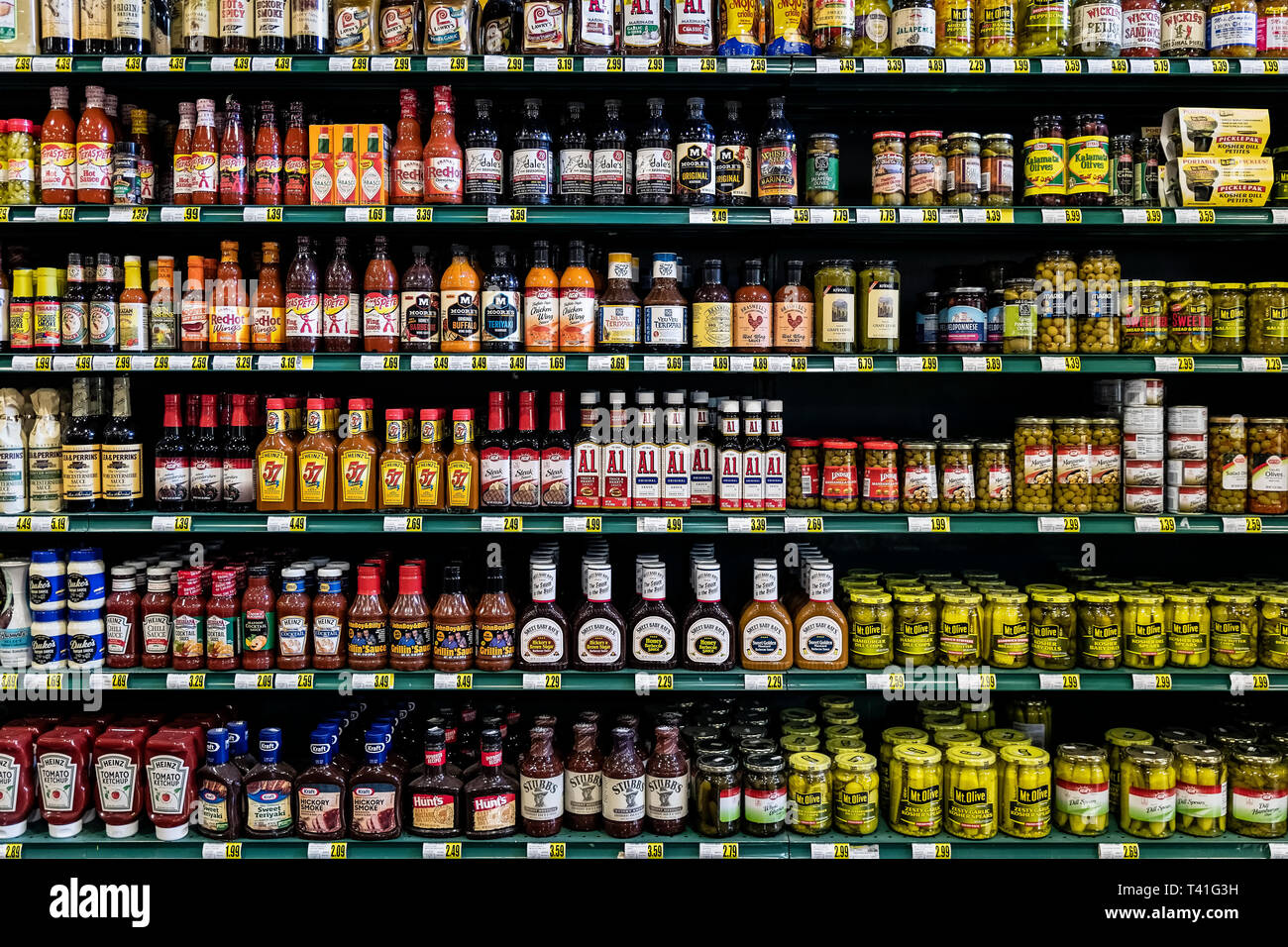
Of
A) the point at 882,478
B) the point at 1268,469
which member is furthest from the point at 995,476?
the point at 1268,469

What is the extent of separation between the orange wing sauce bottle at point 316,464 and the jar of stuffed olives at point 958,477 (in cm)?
184

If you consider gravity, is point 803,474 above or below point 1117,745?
above

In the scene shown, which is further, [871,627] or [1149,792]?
[871,627]

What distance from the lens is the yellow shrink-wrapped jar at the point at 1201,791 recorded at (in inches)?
103

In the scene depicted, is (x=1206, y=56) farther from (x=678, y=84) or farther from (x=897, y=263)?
(x=678, y=84)

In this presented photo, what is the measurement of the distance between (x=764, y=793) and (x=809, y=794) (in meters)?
0.13

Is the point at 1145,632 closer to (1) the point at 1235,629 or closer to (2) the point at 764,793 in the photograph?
(1) the point at 1235,629

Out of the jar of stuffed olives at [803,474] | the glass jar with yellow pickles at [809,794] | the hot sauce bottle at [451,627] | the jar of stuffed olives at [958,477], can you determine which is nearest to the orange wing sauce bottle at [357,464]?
the hot sauce bottle at [451,627]

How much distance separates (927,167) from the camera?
8.84 ft

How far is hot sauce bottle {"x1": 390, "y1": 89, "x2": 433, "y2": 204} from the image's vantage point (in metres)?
2.69

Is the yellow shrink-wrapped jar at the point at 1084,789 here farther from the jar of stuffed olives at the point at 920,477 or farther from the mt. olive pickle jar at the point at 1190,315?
the mt. olive pickle jar at the point at 1190,315

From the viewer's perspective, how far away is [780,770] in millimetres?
2609
